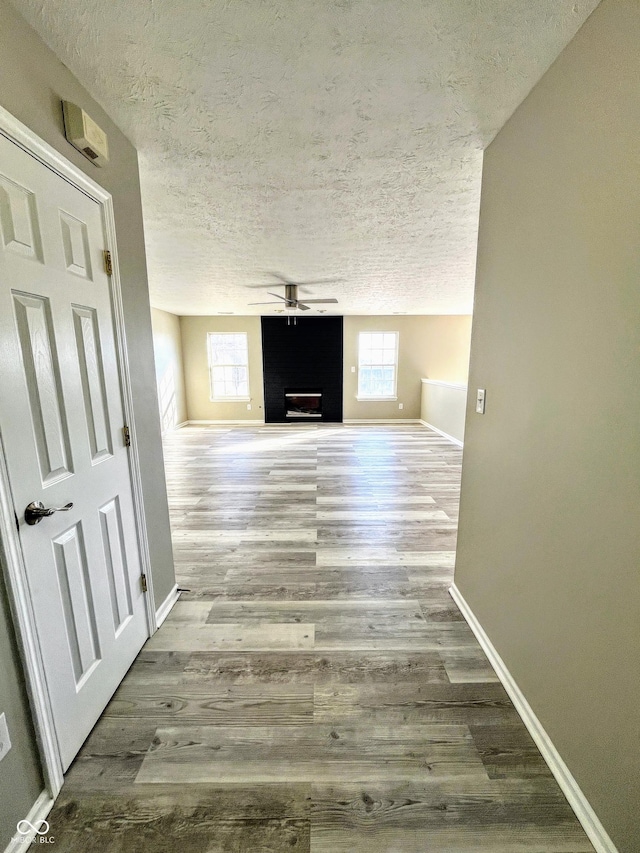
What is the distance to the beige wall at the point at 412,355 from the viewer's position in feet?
23.9

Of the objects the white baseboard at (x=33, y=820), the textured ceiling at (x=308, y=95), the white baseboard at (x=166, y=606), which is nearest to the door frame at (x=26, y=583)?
the white baseboard at (x=33, y=820)

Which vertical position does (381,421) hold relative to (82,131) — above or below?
below

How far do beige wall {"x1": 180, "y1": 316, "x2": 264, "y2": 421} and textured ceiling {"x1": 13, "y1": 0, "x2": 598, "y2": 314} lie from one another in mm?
4872

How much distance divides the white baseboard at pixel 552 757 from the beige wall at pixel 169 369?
247 inches

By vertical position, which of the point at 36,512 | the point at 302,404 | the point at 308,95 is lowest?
the point at 302,404

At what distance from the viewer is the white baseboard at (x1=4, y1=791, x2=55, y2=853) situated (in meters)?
0.89

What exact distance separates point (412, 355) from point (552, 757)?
709 cm

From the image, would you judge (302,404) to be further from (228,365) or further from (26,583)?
(26,583)

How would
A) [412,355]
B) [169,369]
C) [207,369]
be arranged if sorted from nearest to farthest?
[169,369] < [412,355] < [207,369]

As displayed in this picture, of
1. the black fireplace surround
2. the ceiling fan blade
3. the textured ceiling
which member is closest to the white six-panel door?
the textured ceiling

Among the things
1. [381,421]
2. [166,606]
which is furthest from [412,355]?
[166,606]

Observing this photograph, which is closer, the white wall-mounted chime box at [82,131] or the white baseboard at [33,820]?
the white baseboard at [33,820]

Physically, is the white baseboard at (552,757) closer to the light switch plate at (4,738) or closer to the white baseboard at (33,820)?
the white baseboard at (33,820)

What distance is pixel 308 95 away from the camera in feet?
4.03
